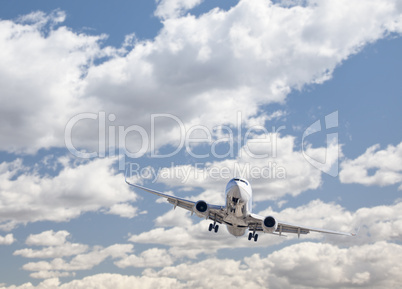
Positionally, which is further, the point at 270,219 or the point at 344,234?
the point at 344,234

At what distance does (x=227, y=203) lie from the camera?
53.7 meters

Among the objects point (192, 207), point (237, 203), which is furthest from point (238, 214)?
point (192, 207)

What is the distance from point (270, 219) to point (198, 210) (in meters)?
8.75

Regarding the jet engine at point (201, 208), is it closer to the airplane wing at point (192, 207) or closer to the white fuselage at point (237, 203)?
the airplane wing at point (192, 207)

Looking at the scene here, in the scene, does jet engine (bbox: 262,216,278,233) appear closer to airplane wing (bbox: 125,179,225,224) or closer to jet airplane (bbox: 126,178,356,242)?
jet airplane (bbox: 126,178,356,242)

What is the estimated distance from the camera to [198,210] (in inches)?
2196

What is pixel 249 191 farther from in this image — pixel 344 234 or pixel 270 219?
pixel 344 234

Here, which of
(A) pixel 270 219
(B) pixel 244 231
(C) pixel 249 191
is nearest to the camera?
(C) pixel 249 191

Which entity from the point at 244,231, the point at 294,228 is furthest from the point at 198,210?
the point at 294,228

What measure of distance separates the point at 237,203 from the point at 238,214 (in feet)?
9.24

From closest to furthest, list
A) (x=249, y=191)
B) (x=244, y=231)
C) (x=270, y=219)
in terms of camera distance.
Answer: (x=249, y=191)
(x=270, y=219)
(x=244, y=231)

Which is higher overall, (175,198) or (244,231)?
(175,198)

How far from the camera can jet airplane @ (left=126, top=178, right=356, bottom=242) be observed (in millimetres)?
52094

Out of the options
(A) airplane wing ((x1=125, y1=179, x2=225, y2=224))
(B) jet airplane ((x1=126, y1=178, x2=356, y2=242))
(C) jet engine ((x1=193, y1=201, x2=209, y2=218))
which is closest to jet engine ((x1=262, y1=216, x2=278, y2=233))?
(B) jet airplane ((x1=126, y1=178, x2=356, y2=242))
